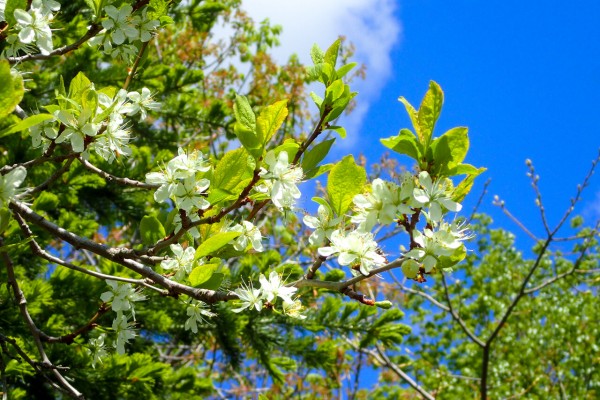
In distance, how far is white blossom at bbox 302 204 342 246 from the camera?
4.13ft

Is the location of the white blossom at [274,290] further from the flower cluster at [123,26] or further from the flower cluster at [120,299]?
the flower cluster at [123,26]

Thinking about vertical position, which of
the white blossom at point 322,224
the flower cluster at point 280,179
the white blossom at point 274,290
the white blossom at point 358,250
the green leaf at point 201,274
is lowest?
the green leaf at point 201,274

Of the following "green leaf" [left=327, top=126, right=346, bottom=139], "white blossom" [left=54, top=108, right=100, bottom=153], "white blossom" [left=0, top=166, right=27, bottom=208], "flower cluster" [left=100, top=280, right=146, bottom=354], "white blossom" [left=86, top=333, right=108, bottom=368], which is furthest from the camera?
"white blossom" [left=86, top=333, right=108, bottom=368]

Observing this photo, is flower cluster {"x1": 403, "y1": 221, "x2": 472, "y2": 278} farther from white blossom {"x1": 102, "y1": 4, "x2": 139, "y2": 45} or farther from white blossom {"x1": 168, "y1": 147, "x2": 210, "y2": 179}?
white blossom {"x1": 102, "y1": 4, "x2": 139, "y2": 45}

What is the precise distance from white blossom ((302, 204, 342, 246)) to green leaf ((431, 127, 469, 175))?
0.25 m

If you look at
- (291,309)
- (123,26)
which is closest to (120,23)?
(123,26)

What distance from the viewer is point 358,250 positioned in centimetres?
119

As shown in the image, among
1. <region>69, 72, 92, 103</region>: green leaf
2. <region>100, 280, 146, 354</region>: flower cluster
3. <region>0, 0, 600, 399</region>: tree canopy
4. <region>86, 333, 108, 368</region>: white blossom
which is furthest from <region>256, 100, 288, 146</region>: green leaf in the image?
<region>86, 333, 108, 368</region>: white blossom

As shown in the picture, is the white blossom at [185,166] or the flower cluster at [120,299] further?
the flower cluster at [120,299]

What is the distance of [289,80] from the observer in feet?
24.4

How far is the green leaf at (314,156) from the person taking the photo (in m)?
1.31

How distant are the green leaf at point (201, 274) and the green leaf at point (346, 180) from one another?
0.92 ft

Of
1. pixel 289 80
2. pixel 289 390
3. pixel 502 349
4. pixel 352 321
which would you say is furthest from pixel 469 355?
pixel 352 321

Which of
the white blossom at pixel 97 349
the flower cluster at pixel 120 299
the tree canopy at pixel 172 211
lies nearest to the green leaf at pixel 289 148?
the tree canopy at pixel 172 211
